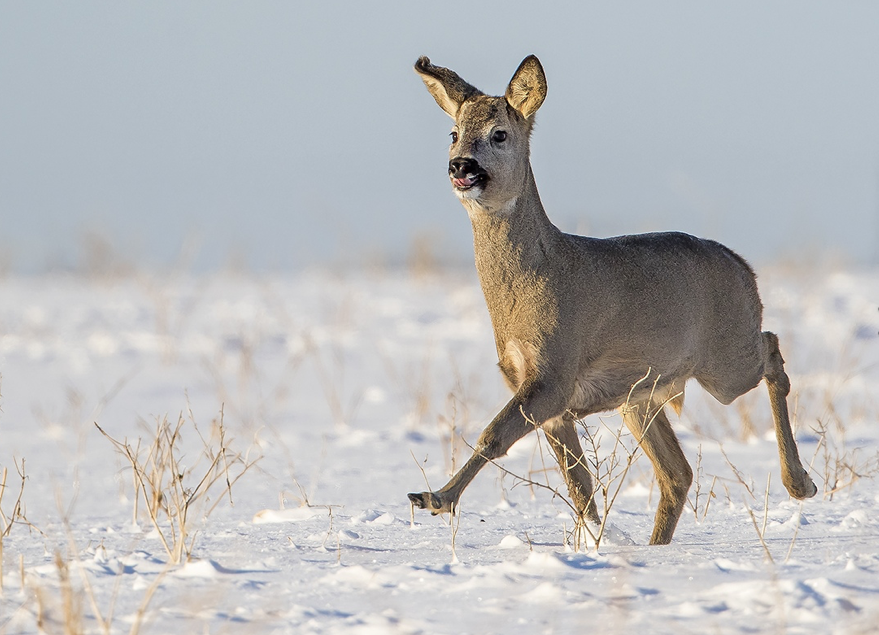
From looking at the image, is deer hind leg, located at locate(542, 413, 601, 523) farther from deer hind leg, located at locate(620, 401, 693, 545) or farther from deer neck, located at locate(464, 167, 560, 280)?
deer neck, located at locate(464, 167, 560, 280)

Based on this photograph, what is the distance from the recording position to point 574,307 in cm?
477

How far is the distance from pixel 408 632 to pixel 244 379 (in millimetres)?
8044

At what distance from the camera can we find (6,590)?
3617 mm

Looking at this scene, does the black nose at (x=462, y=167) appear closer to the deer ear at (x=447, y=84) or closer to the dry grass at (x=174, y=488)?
the deer ear at (x=447, y=84)

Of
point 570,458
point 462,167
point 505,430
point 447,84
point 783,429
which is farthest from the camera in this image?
point 783,429

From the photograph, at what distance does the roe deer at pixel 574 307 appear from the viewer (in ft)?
15.4

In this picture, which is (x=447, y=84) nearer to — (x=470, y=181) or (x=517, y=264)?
(x=470, y=181)

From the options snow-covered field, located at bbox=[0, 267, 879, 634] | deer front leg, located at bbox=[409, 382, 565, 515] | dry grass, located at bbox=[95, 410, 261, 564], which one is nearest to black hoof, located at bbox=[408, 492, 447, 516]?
deer front leg, located at bbox=[409, 382, 565, 515]

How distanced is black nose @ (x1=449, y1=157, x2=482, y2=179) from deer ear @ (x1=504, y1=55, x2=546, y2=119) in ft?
1.56

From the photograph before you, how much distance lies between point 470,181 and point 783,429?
2019 mm

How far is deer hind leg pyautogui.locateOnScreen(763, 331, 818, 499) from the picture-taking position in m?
5.42

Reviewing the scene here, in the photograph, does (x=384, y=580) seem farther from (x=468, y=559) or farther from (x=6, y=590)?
(x=6, y=590)

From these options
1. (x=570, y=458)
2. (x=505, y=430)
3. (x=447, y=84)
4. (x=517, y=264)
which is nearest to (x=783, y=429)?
(x=570, y=458)

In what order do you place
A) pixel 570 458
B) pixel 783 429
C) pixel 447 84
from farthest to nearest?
1. pixel 783 429
2. pixel 447 84
3. pixel 570 458
